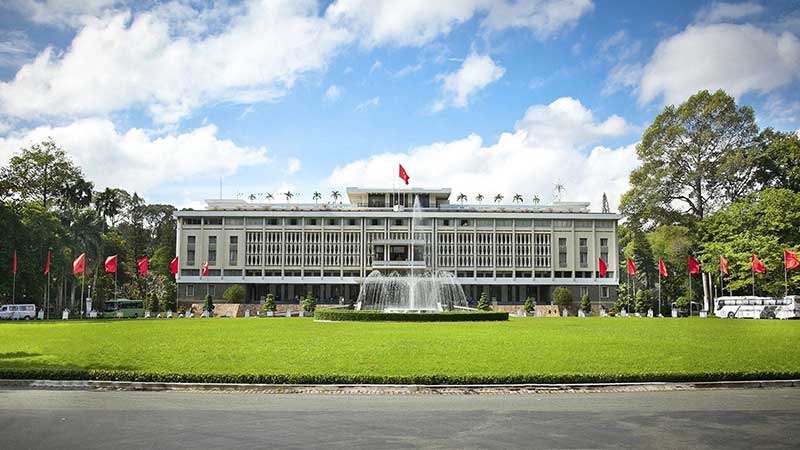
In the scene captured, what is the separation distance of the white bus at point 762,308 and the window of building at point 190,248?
56158 mm

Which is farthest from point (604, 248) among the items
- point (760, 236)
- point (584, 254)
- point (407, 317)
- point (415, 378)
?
point (415, 378)

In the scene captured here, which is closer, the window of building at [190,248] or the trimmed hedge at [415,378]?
the trimmed hedge at [415,378]

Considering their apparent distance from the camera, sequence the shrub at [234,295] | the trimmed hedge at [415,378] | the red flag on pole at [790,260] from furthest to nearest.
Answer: the shrub at [234,295] < the red flag on pole at [790,260] < the trimmed hedge at [415,378]

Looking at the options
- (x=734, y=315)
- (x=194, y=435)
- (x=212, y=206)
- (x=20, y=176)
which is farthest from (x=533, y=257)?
(x=194, y=435)

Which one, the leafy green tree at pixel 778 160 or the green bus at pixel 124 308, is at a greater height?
the leafy green tree at pixel 778 160

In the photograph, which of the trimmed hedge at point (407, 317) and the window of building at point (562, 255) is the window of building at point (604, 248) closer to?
the window of building at point (562, 255)

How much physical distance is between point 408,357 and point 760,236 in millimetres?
46268

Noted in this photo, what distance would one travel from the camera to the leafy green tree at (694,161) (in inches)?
2404

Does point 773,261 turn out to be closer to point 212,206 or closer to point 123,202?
point 212,206

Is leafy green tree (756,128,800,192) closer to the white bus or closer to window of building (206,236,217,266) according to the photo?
the white bus

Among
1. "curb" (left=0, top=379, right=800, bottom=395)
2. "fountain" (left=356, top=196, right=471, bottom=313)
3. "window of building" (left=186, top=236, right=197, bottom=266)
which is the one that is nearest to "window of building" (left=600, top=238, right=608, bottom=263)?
"fountain" (left=356, top=196, right=471, bottom=313)

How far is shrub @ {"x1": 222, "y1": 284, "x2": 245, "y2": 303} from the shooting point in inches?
2918

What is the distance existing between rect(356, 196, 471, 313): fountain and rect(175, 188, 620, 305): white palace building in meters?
0.83

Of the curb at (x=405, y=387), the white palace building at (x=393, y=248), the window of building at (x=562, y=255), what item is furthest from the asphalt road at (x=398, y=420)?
the window of building at (x=562, y=255)
